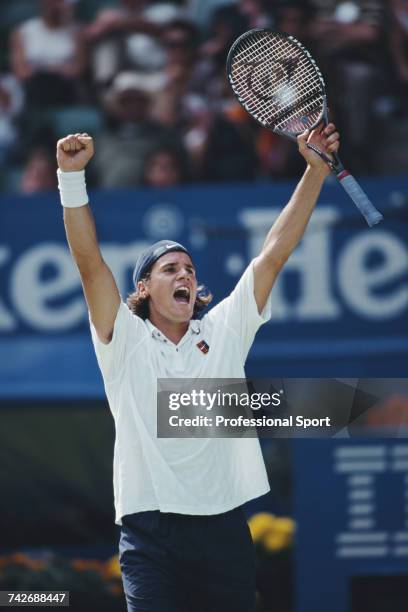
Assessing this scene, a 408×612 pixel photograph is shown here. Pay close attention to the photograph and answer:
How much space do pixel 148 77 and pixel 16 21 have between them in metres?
1.72

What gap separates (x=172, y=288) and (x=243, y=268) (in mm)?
3013

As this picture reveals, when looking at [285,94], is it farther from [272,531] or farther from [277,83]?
[272,531]

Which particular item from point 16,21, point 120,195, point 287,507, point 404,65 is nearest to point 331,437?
point 287,507

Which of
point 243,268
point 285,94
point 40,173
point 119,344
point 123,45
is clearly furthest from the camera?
point 123,45

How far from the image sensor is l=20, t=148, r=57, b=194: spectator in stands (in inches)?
304

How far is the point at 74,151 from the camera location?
151 inches

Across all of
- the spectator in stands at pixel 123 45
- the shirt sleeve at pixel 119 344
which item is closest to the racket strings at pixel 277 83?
the shirt sleeve at pixel 119 344

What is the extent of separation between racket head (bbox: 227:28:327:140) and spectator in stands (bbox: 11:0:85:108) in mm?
4291

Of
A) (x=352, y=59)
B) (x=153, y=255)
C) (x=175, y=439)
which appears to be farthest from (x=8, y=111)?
(x=175, y=439)

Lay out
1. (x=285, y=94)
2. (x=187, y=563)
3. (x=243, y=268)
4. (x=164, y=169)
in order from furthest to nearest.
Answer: (x=164, y=169) < (x=243, y=268) < (x=285, y=94) < (x=187, y=563)

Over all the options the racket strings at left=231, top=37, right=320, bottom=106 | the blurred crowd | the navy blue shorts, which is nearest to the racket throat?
the racket strings at left=231, top=37, right=320, bottom=106

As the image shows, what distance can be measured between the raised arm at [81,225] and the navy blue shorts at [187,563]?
69 centimetres

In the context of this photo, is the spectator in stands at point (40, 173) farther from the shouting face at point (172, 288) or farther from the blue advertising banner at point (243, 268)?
the shouting face at point (172, 288)

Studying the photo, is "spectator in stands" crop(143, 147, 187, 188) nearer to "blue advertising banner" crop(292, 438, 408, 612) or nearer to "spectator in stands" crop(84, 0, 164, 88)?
"spectator in stands" crop(84, 0, 164, 88)
